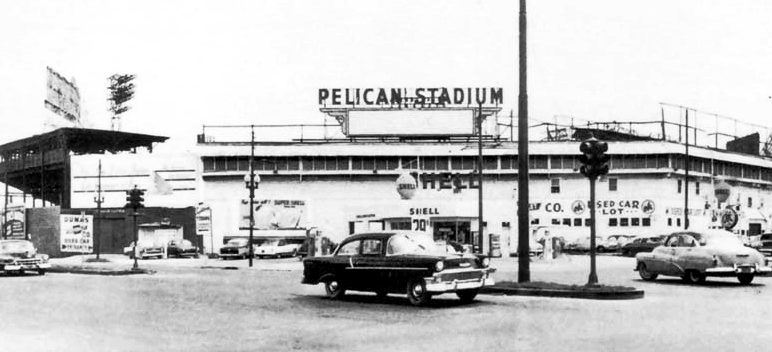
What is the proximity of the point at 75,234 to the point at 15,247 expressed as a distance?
2131 cm

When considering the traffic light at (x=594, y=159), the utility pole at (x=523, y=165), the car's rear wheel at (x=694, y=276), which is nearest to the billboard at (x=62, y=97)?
the utility pole at (x=523, y=165)

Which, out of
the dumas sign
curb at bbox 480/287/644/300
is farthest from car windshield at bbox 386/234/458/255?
the dumas sign

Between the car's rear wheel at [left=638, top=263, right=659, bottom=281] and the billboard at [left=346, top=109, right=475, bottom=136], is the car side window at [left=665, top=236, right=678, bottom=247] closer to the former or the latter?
the car's rear wheel at [left=638, top=263, right=659, bottom=281]

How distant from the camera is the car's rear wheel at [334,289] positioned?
20.5 metres

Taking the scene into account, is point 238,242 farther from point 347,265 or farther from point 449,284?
point 449,284

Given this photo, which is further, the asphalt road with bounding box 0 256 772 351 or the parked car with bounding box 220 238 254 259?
the parked car with bounding box 220 238 254 259

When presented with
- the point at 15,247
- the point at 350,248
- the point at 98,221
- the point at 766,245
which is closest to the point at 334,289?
the point at 350,248

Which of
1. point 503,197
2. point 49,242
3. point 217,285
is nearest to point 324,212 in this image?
point 503,197

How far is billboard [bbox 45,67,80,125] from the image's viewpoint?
83.8m

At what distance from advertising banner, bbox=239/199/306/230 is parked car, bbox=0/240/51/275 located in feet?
79.5

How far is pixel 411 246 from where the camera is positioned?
1967 cm

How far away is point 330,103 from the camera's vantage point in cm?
7506

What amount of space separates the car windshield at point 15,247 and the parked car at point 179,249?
2465 centimetres

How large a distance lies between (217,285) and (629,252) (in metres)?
35.2
